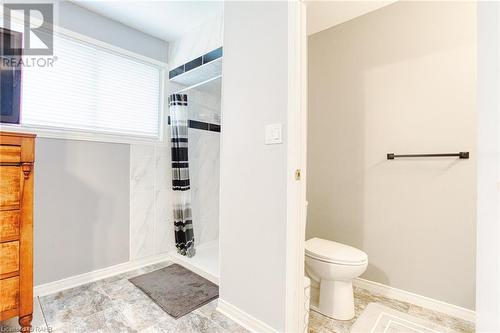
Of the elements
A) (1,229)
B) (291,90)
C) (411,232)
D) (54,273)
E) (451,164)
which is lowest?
(54,273)

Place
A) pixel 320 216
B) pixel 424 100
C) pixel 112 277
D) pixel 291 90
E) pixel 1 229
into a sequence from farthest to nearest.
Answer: pixel 320 216 → pixel 112 277 → pixel 424 100 → pixel 291 90 → pixel 1 229

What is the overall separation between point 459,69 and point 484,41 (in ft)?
3.42

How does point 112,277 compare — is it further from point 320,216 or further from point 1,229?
point 320,216

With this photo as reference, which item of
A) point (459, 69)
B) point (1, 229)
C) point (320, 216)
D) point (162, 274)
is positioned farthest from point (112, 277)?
point (459, 69)

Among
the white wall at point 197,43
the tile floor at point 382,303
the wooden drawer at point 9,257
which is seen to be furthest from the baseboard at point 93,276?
the white wall at point 197,43

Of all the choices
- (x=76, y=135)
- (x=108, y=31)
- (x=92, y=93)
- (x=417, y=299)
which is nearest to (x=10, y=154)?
(x=76, y=135)

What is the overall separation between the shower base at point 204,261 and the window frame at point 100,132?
47.2 inches

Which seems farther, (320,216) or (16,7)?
(320,216)

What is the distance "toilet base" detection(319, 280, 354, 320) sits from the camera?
1623 mm

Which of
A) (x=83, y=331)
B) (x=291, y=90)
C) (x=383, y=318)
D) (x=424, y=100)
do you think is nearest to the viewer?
(x=291, y=90)

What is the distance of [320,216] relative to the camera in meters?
2.31

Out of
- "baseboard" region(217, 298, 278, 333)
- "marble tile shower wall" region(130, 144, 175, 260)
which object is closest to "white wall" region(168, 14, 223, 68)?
"marble tile shower wall" region(130, 144, 175, 260)

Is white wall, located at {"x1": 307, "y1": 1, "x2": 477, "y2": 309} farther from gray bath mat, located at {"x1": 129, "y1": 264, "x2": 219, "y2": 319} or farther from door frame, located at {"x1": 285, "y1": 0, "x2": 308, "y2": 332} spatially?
gray bath mat, located at {"x1": 129, "y1": 264, "x2": 219, "y2": 319}

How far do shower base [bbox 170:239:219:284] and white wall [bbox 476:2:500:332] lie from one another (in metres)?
1.69
